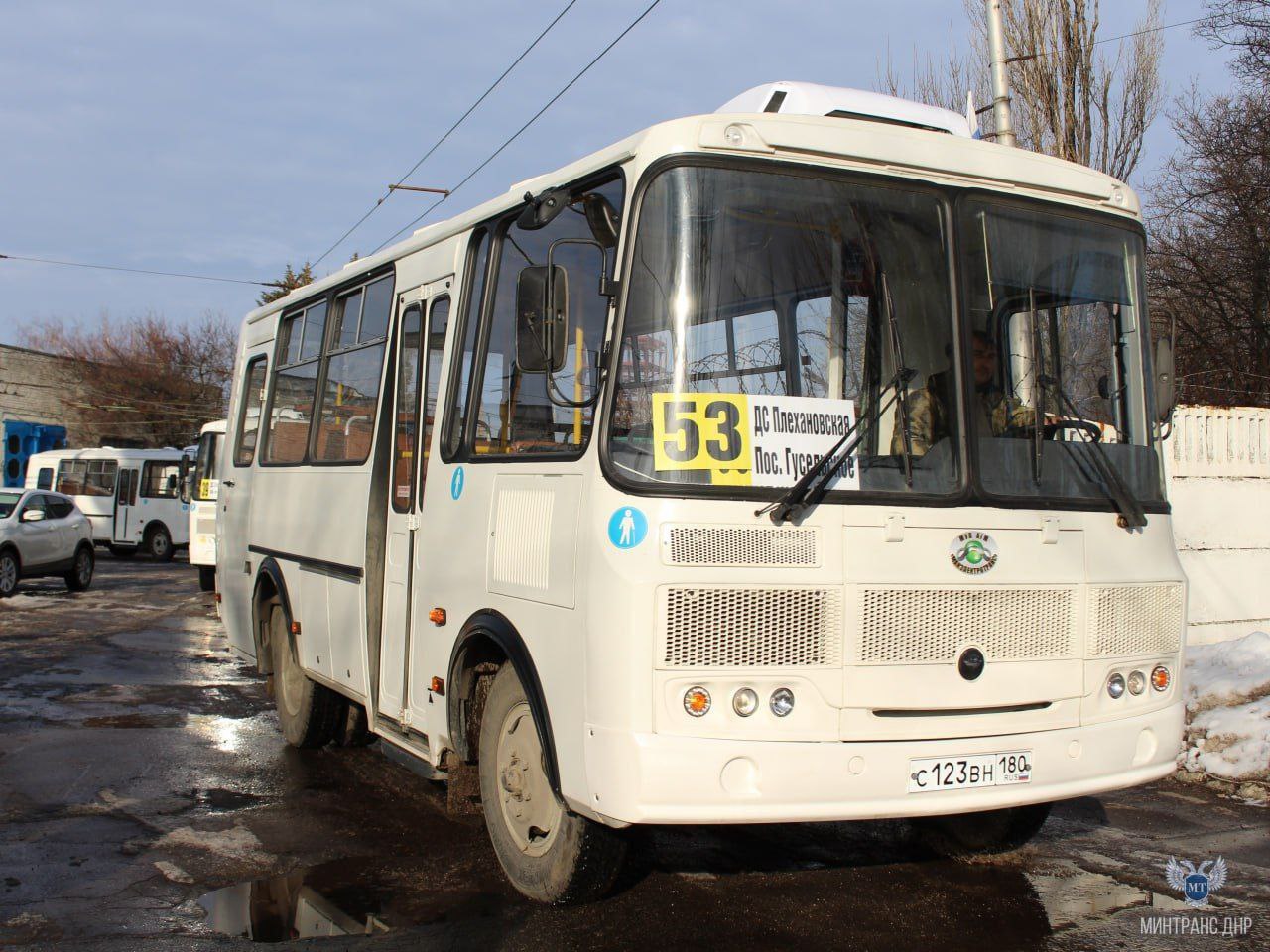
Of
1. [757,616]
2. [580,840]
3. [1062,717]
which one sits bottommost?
[580,840]

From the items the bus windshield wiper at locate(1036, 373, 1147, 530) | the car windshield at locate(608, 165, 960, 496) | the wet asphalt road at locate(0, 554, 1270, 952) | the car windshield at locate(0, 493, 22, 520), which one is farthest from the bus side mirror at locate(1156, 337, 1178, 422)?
the car windshield at locate(0, 493, 22, 520)

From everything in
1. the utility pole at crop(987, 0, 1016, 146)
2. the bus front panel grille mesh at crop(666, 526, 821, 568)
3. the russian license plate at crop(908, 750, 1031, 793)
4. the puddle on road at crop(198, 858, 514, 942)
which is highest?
the utility pole at crop(987, 0, 1016, 146)

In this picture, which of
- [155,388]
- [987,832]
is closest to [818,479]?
[987,832]

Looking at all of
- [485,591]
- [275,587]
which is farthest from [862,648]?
[275,587]

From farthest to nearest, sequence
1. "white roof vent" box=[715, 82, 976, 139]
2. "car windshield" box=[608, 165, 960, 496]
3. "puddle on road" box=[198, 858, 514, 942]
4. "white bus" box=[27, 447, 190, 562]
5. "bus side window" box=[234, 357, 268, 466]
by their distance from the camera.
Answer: "white bus" box=[27, 447, 190, 562]
"bus side window" box=[234, 357, 268, 466]
"white roof vent" box=[715, 82, 976, 139]
"puddle on road" box=[198, 858, 514, 942]
"car windshield" box=[608, 165, 960, 496]

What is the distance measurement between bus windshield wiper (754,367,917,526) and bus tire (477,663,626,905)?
4.37ft

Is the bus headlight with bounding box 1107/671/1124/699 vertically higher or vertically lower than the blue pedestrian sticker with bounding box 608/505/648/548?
lower

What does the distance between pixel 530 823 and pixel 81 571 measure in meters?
19.8

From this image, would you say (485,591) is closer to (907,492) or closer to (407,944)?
(407,944)

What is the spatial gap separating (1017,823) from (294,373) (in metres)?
5.76

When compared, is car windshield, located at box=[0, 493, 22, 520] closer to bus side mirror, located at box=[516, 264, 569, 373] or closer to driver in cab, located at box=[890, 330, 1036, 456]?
bus side mirror, located at box=[516, 264, 569, 373]

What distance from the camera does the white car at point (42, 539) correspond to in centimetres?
2089

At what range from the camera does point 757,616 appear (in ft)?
15.0

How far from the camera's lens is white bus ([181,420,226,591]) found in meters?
18.8
